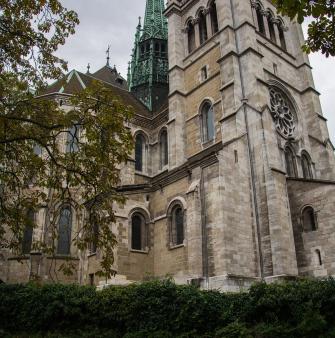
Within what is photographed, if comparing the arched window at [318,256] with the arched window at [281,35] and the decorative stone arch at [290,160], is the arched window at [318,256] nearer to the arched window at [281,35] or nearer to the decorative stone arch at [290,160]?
the decorative stone arch at [290,160]

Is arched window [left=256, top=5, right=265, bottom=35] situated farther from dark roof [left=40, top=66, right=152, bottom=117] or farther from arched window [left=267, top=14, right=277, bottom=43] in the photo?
dark roof [left=40, top=66, right=152, bottom=117]

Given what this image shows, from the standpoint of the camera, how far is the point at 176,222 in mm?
20422

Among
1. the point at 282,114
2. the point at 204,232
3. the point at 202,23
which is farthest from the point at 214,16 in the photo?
the point at 204,232

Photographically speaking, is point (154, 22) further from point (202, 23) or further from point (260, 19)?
point (260, 19)

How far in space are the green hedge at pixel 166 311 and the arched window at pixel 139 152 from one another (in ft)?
45.3

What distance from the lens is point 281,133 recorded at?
75.3 ft

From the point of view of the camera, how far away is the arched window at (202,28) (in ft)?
90.4

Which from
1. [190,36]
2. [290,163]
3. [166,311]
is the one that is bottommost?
[166,311]

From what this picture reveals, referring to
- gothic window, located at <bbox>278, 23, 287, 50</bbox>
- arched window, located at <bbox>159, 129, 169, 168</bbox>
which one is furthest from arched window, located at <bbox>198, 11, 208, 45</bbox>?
arched window, located at <bbox>159, 129, 169, 168</bbox>

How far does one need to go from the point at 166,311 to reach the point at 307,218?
31.9ft

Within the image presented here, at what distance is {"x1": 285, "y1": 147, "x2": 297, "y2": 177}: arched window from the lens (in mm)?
22406

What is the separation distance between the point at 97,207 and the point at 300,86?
2049 cm

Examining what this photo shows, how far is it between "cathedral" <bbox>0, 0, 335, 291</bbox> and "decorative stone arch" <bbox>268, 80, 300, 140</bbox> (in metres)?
0.08

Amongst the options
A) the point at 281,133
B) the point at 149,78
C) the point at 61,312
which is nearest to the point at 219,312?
the point at 61,312
